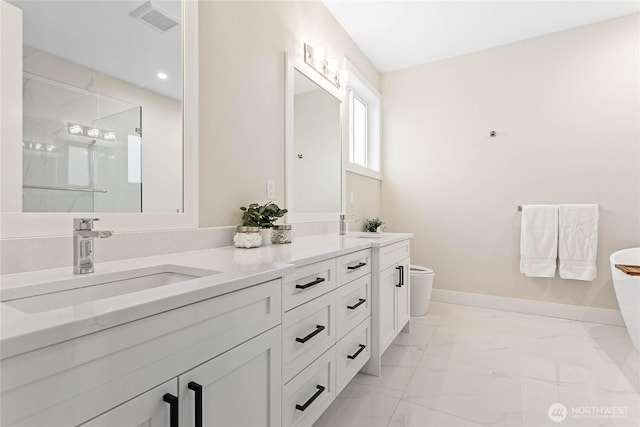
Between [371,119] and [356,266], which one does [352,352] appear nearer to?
[356,266]

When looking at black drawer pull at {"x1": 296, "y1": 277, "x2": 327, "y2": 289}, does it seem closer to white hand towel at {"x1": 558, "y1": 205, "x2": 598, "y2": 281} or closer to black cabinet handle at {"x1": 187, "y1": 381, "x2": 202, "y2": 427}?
black cabinet handle at {"x1": 187, "y1": 381, "x2": 202, "y2": 427}

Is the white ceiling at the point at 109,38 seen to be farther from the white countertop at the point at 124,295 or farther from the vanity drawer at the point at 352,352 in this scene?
the vanity drawer at the point at 352,352

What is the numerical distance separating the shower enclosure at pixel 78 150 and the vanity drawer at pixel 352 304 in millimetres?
908

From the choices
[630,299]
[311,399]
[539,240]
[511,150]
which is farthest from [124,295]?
[511,150]

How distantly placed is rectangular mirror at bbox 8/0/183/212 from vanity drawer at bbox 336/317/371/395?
94 cm

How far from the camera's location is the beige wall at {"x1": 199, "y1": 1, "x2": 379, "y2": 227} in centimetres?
140

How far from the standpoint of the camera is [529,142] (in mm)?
2840

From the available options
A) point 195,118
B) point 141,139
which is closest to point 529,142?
point 195,118

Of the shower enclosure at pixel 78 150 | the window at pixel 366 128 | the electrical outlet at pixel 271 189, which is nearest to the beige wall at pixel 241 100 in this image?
the electrical outlet at pixel 271 189

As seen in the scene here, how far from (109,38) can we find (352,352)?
5.29 feet

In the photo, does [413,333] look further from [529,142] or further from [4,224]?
[4,224]

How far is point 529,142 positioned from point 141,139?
3.09 m

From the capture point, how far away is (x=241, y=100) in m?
1.58

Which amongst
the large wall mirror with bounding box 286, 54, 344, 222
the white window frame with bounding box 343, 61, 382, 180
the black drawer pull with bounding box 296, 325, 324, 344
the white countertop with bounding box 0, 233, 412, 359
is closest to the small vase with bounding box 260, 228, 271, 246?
the white countertop with bounding box 0, 233, 412, 359
